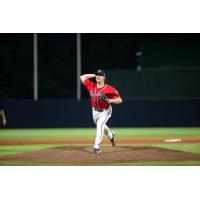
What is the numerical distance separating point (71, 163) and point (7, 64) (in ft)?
44.3

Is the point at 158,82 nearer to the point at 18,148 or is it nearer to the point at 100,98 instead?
the point at 18,148

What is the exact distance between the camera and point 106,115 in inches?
416

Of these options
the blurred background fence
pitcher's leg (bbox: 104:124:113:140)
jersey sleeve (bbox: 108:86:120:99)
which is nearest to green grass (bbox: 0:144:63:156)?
pitcher's leg (bbox: 104:124:113:140)

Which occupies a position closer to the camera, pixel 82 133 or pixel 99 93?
pixel 99 93

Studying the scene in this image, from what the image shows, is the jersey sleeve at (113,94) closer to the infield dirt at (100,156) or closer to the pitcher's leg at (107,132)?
the pitcher's leg at (107,132)

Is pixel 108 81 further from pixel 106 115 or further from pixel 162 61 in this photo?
pixel 106 115

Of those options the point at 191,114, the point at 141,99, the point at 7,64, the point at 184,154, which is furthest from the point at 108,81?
the point at 184,154

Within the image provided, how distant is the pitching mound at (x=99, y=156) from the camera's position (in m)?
10.0

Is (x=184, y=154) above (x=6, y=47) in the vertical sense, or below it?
below

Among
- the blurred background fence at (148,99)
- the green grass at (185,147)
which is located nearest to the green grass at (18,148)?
the green grass at (185,147)

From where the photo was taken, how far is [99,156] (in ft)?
33.9

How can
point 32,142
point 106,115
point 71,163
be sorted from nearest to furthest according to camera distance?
1. point 71,163
2. point 106,115
3. point 32,142

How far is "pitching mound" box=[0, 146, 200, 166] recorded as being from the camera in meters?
10.0

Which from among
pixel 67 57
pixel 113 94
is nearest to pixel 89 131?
pixel 113 94
